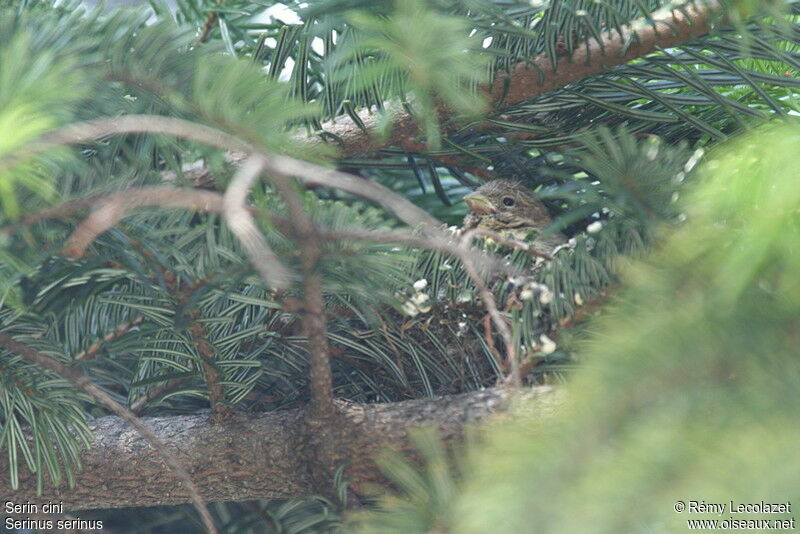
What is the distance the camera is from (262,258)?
1.04 ft

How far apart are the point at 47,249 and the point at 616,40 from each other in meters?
0.40

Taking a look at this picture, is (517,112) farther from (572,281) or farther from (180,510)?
(180,510)

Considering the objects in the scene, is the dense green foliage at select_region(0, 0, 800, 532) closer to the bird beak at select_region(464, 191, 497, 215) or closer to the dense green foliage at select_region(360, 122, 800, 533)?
the dense green foliage at select_region(360, 122, 800, 533)

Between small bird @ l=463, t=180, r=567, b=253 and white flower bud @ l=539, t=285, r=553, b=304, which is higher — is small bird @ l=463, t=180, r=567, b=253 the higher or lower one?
the higher one

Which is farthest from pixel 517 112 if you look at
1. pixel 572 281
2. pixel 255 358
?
pixel 255 358

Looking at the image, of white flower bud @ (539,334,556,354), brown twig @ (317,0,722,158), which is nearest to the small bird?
brown twig @ (317,0,722,158)

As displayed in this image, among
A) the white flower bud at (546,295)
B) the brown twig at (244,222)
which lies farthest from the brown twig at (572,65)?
the brown twig at (244,222)

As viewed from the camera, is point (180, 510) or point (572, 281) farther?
point (180, 510)

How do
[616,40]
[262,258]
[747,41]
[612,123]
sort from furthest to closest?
[612,123] < [616,40] < [747,41] < [262,258]

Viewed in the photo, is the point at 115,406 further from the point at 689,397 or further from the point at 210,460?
the point at 689,397

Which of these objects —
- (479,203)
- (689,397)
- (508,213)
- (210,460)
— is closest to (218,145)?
(689,397)

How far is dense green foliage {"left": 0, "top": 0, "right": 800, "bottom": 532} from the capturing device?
11.3 inches

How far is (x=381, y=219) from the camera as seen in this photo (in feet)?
1.91

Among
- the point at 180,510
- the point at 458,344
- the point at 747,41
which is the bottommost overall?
the point at 180,510
